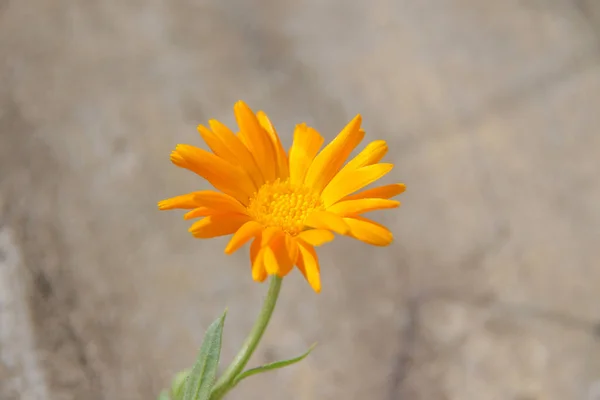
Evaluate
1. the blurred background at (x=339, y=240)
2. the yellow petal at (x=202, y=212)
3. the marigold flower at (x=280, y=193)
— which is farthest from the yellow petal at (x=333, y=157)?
the blurred background at (x=339, y=240)

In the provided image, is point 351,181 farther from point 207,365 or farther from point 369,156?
point 207,365

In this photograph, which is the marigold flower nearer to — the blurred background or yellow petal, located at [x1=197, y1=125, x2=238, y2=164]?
yellow petal, located at [x1=197, y1=125, x2=238, y2=164]

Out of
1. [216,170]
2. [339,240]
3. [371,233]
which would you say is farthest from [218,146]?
[339,240]

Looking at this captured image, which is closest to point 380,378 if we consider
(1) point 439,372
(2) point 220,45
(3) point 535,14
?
(1) point 439,372

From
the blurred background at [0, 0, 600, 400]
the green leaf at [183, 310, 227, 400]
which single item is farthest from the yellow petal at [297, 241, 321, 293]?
the blurred background at [0, 0, 600, 400]

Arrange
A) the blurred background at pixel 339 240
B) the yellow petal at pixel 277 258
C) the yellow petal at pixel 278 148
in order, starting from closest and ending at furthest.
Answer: the yellow petal at pixel 277 258
the yellow petal at pixel 278 148
the blurred background at pixel 339 240

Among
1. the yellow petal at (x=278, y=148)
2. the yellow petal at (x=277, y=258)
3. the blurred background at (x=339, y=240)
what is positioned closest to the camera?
the yellow petal at (x=277, y=258)

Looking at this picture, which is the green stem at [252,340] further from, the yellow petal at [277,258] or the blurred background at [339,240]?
the blurred background at [339,240]

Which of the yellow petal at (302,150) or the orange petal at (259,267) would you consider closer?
the orange petal at (259,267)
